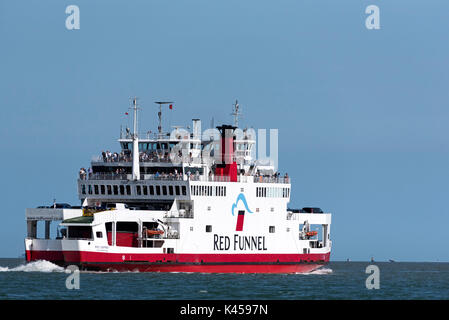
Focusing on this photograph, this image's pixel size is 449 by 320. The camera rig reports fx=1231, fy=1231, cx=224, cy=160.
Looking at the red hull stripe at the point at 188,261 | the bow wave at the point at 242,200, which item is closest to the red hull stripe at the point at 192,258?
the red hull stripe at the point at 188,261

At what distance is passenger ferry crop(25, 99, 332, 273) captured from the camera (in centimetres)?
8325

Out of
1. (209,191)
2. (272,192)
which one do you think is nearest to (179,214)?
(209,191)

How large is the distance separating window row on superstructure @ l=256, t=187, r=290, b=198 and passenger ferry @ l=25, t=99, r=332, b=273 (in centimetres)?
7

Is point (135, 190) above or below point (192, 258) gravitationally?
above

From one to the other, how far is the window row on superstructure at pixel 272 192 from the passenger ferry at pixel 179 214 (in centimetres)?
7

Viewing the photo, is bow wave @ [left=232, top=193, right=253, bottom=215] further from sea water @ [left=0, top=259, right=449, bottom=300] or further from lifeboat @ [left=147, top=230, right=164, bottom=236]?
lifeboat @ [left=147, top=230, right=164, bottom=236]

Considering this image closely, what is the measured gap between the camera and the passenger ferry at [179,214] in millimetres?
83250

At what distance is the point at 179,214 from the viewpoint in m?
87.1

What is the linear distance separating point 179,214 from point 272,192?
893 cm

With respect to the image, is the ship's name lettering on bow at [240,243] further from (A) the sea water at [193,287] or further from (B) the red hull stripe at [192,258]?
(A) the sea water at [193,287]

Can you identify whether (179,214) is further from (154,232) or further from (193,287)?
(193,287)
